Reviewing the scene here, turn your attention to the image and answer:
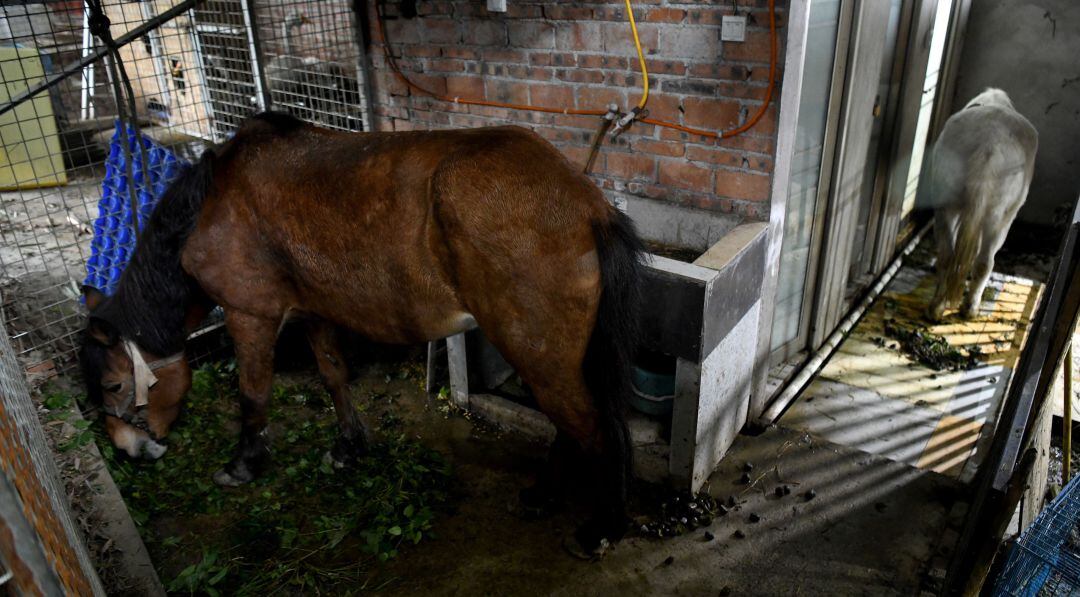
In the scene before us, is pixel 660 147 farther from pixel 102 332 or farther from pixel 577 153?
pixel 102 332

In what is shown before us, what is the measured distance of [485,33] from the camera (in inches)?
145

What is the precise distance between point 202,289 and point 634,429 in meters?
2.14

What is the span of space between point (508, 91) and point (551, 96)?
285 mm

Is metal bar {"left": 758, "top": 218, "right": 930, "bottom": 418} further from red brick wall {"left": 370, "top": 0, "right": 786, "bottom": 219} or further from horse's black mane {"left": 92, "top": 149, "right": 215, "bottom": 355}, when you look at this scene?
horse's black mane {"left": 92, "top": 149, "right": 215, "bottom": 355}

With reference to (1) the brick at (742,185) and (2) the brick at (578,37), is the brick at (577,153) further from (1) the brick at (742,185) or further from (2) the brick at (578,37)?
(1) the brick at (742,185)

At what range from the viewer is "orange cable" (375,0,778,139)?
111 inches

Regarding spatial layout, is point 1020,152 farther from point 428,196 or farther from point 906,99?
point 428,196

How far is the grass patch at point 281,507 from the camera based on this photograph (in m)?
2.82

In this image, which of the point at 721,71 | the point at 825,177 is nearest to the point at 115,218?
the point at 721,71

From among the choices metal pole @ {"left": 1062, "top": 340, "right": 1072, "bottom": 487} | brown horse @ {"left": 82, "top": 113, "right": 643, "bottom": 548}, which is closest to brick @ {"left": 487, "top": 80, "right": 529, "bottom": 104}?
brown horse @ {"left": 82, "top": 113, "right": 643, "bottom": 548}

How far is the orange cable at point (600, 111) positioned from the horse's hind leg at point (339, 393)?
1516 mm

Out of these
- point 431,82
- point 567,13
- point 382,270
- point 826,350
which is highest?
point 567,13

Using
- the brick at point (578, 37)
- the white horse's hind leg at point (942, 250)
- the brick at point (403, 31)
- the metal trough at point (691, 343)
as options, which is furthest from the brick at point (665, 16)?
the white horse's hind leg at point (942, 250)

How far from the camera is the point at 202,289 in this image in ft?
10.5
